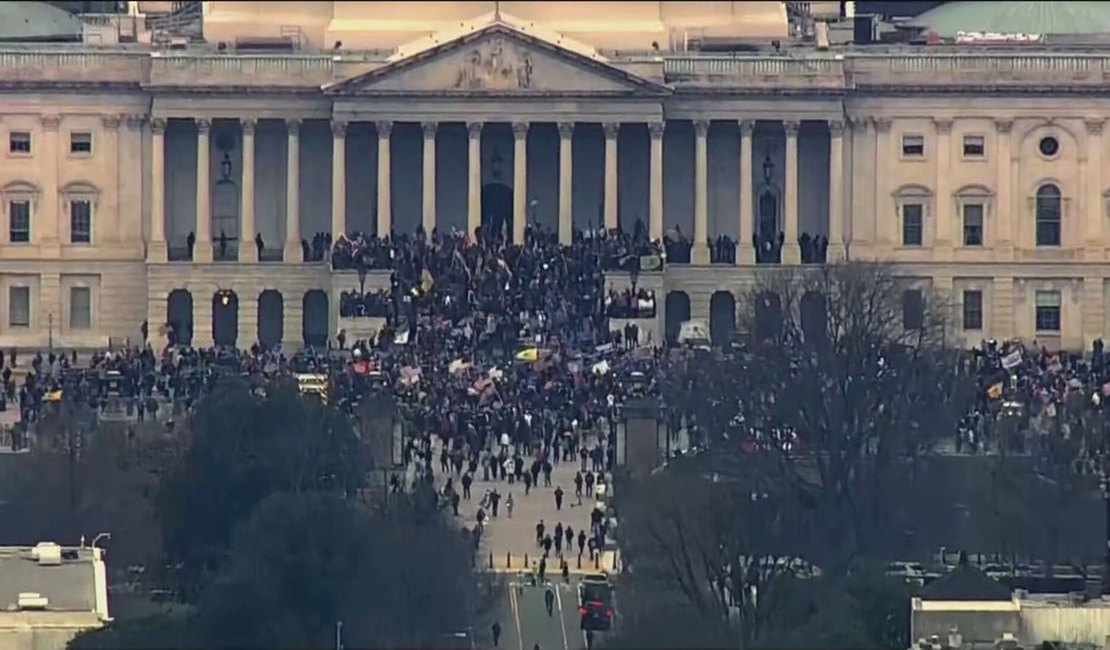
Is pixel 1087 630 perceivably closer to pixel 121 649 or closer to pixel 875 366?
pixel 121 649

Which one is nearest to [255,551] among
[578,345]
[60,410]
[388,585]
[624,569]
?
[388,585]

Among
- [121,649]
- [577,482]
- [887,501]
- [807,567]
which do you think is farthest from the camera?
[577,482]

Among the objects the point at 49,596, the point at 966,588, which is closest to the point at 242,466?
the point at 49,596

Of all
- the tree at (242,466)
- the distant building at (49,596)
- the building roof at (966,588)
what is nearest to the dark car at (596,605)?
the tree at (242,466)

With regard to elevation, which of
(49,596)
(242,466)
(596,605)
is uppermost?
(242,466)

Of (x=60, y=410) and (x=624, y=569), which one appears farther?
(x=60, y=410)

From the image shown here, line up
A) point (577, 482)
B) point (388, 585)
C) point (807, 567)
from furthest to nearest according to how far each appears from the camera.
A: 1. point (577, 482)
2. point (807, 567)
3. point (388, 585)

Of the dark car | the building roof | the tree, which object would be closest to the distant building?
the tree

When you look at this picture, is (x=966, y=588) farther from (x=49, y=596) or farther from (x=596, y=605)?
(x=49, y=596)
